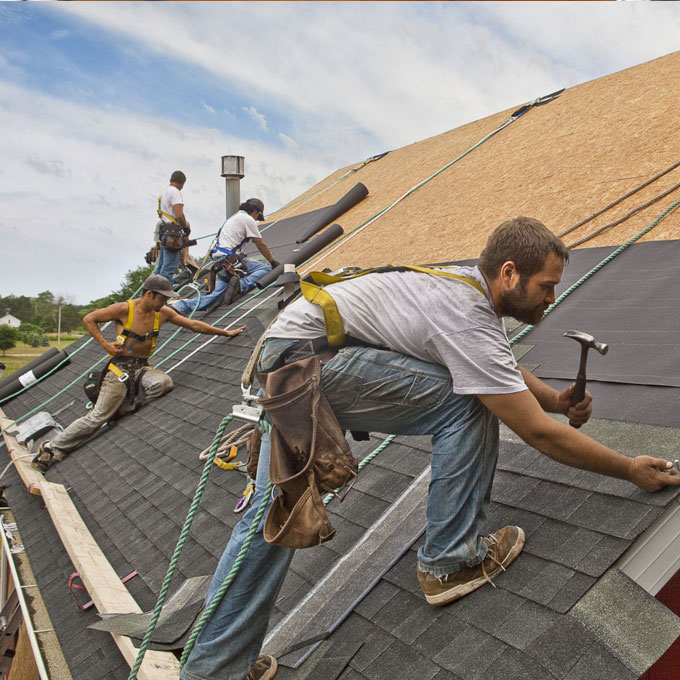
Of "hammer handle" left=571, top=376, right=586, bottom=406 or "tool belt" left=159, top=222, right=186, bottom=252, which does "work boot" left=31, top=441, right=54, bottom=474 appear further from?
"hammer handle" left=571, top=376, right=586, bottom=406

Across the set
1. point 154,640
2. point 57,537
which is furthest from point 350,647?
point 57,537

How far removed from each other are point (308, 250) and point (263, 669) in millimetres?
6060

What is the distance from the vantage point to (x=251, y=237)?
7578 millimetres

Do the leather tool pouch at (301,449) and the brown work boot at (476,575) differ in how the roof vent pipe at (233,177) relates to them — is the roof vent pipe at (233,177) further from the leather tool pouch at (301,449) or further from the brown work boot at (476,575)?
the brown work boot at (476,575)

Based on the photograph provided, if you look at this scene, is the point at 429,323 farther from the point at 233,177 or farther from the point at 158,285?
the point at 233,177

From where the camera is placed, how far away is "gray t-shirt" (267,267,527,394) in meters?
1.83

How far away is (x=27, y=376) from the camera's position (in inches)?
355

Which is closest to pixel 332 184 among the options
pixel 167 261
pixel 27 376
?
pixel 167 261

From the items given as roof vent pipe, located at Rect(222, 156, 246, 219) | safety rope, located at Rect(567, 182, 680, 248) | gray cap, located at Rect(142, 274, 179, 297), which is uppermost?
roof vent pipe, located at Rect(222, 156, 246, 219)

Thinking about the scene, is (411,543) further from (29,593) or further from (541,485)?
(29,593)

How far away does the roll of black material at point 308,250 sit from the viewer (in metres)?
7.21

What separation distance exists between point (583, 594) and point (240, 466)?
2.47 metres

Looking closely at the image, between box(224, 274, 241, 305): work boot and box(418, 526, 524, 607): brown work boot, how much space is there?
575 cm

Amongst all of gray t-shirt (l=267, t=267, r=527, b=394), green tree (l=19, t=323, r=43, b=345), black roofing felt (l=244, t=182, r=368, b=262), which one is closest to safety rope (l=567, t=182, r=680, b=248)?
gray t-shirt (l=267, t=267, r=527, b=394)
